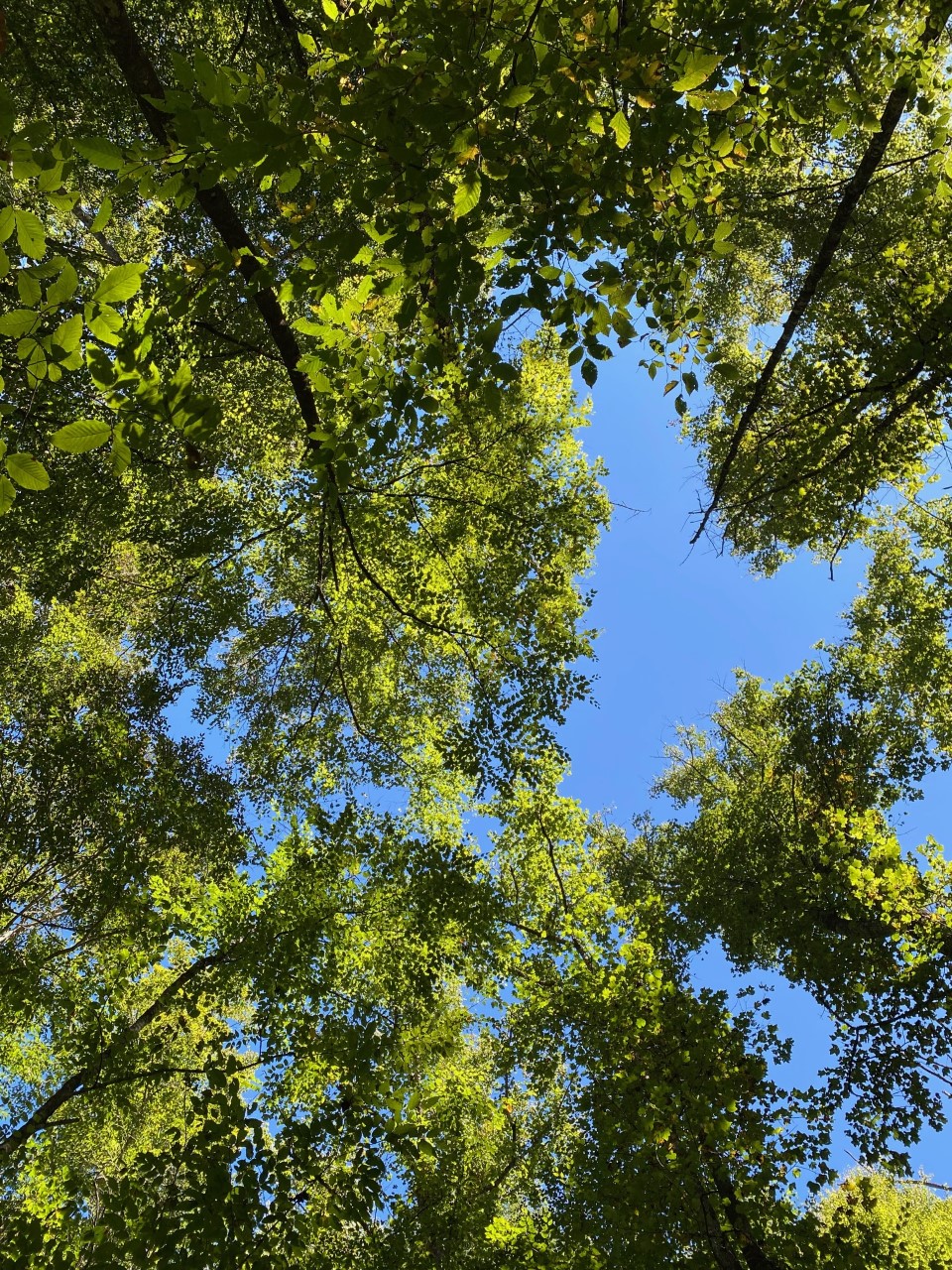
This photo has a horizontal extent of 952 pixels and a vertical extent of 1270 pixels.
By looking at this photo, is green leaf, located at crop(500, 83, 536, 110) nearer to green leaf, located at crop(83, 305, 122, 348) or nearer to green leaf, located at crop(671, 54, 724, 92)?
green leaf, located at crop(671, 54, 724, 92)

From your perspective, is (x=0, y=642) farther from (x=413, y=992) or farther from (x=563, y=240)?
(x=563, y=240)

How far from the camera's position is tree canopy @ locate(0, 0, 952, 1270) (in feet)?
8.55

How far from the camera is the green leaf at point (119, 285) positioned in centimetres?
191

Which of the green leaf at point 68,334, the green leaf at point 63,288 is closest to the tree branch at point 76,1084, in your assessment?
the green leaf at point 68,334

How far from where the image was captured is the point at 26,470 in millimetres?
2018

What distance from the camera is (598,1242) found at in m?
6.54

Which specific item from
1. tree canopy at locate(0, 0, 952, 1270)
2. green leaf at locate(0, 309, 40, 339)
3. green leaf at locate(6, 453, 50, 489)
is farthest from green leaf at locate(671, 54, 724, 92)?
green leaf at locate(6, 453, 50, 489)

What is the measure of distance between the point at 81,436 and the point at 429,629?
664cm

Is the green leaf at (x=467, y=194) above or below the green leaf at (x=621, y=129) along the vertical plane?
below

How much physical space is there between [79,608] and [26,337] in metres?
16.8

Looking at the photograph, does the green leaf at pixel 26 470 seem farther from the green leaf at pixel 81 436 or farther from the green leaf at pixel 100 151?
the green leaf at pixel 100 151

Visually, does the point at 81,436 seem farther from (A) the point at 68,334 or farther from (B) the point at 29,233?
(B) the point at 29,233

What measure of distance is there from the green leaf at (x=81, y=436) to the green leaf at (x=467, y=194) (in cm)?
138

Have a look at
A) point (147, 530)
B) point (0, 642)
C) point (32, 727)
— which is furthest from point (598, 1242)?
point (0, 642)
